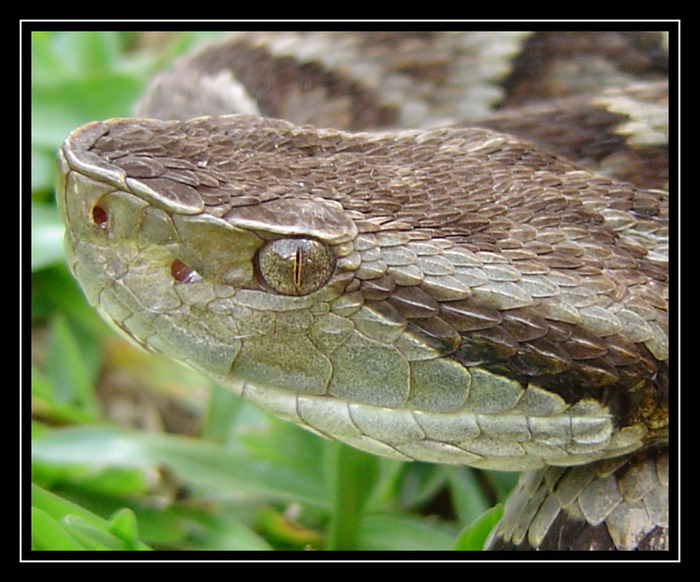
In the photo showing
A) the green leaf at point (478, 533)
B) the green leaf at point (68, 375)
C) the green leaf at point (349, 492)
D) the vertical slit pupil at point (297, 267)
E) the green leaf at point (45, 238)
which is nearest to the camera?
the vertical slit pupil at point (297, 267)

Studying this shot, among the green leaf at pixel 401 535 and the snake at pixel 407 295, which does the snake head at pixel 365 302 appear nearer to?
the snake at pixel 407 295

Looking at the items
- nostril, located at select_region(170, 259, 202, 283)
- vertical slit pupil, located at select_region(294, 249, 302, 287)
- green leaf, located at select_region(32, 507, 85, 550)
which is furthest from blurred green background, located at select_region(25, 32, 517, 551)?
vertical slit pupil, located at select_region(294, 249, 302, 287)

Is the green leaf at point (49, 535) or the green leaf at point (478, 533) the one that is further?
the green leaf at point (478, 533)

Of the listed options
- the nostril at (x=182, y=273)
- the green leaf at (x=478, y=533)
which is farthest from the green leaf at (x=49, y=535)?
the green leaf at (x=478, y=533)

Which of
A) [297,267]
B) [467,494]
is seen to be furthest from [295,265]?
[467,494]

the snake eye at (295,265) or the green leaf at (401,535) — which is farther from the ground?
the snake eye at (295,265)

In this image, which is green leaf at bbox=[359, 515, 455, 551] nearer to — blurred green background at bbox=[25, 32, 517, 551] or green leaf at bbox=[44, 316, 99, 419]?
blurred green background at bbox=[25, 32, 517, 551]

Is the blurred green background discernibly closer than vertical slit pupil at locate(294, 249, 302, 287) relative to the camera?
No
